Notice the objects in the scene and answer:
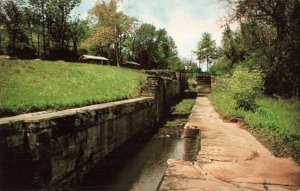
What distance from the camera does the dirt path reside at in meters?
4.19

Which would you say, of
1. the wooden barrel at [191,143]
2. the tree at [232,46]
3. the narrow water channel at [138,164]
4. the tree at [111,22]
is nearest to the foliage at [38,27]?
the tree at [111,22]

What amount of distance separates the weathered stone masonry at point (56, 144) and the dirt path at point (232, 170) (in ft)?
7.56

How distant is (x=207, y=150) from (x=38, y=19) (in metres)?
49.4

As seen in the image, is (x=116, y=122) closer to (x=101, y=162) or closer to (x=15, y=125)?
(x=101, y=162)

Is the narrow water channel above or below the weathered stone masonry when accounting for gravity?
below

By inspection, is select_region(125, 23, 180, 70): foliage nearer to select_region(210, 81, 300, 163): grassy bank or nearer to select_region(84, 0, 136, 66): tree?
select_region(84, 0, 136, 66): tree

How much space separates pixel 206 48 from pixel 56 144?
201 feet

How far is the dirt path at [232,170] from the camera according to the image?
4.19 m

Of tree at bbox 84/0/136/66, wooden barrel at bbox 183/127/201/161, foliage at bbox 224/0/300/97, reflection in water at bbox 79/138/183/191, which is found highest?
tree at bbox 84/0/136/66

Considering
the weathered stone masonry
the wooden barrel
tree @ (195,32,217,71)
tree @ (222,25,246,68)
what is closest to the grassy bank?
the wooden barrel

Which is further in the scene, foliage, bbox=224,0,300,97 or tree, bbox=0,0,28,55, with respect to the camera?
tree, bbox=0,0,28,55

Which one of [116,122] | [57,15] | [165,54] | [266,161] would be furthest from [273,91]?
[165,54]

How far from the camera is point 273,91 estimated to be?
67.1 ft

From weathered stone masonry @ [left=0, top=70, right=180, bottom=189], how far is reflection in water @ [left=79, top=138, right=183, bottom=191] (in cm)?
66
